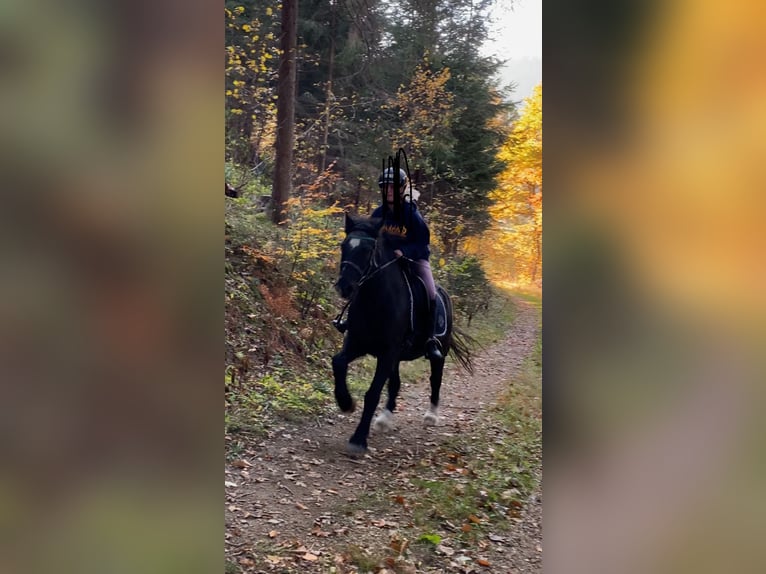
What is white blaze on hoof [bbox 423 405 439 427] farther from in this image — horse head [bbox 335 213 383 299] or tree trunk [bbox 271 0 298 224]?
tree trunk [bbox 271 0 298 224]

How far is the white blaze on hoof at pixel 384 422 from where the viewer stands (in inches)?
130

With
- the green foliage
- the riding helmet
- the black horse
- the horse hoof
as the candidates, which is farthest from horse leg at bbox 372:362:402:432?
the riding helmet

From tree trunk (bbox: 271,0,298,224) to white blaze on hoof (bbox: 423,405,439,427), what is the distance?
152 cm

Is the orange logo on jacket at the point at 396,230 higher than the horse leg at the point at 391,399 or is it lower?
higher

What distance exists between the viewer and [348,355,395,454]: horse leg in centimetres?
324

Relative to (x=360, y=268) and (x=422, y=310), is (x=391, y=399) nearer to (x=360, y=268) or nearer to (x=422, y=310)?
(x=422, y=310)

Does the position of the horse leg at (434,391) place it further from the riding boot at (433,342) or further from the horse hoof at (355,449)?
the horse hoof at (355,449)

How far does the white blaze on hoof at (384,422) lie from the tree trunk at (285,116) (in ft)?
4.49

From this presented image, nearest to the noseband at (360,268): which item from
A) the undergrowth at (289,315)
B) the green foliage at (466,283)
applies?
the undergrowth at (289,315)

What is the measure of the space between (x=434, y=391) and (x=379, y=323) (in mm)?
566
